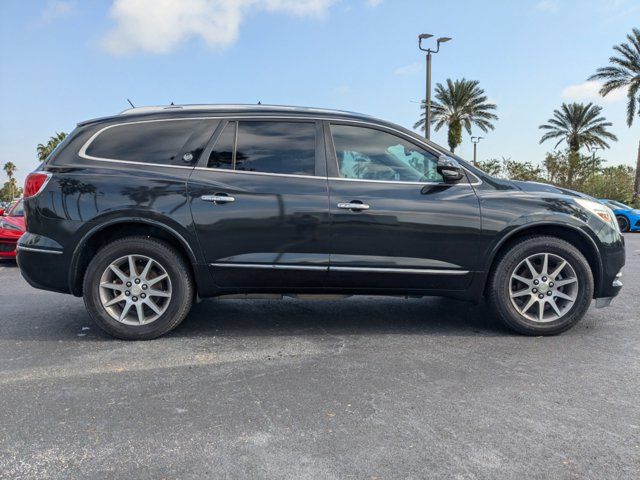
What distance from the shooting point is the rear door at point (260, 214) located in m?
4.07

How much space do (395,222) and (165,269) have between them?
1.83 metres

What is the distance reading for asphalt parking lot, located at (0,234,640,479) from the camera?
230 cm

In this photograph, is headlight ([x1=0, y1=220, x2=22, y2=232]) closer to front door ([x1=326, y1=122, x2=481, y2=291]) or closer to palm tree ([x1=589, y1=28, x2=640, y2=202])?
front door ([x1=326, y1=122, x2=481, y2=291])

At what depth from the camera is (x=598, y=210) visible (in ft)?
14.5

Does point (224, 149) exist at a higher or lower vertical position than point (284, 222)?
higher

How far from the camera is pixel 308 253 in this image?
412 centimetres


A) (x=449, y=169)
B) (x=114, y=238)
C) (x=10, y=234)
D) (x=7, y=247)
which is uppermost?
(x=449, y=169)

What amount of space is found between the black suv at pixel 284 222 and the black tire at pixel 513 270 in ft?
0.04

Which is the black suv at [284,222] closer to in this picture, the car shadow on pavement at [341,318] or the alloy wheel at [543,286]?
the alloy wheel at [543,286]

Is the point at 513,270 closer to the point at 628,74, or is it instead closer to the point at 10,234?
the point at 10,234

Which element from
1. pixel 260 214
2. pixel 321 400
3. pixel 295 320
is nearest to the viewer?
pixel 321 400

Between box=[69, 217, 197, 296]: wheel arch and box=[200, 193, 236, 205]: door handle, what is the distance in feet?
1.13

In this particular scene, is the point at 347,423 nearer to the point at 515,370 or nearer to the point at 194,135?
the point at 515,370

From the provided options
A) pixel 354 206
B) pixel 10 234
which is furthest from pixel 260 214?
pixel 10 234
